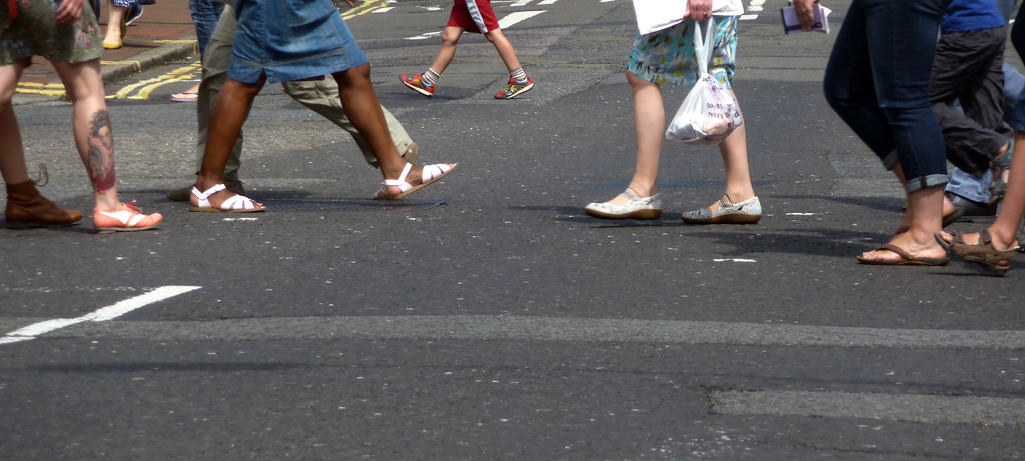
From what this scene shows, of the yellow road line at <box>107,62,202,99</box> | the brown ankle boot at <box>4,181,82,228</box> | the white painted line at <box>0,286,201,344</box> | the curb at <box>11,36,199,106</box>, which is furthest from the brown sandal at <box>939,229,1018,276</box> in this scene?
the yellow road line at <box>107,62,202,99</box>

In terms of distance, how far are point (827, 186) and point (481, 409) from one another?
382 centimetres

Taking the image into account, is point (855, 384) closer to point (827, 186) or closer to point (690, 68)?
point (690, 68)

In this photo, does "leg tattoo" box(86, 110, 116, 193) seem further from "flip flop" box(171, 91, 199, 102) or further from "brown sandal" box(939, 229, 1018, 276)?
"flip flop" box(171, 91, 199, 102)

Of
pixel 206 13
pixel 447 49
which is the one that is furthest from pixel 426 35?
pixel 206 13

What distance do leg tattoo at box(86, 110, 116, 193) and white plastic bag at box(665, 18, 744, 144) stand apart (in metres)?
2.28

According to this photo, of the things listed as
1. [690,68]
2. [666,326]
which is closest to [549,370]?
[666,326]

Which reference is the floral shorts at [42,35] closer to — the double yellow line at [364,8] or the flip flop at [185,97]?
the flip flop at [185,97]

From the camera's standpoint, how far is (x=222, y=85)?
604 cm

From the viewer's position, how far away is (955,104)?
5.87 metres

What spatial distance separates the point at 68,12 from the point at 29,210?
3.13 ft

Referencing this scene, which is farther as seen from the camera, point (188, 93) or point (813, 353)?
point (188, 93)

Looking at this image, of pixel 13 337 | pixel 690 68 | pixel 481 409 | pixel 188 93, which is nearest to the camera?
pixel 481 409

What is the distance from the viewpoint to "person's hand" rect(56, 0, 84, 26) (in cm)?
497

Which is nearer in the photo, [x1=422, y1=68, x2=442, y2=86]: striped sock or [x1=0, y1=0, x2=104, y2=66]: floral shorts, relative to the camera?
[x1=0, y1=0, x2=104, y2=66]: floral shorts
